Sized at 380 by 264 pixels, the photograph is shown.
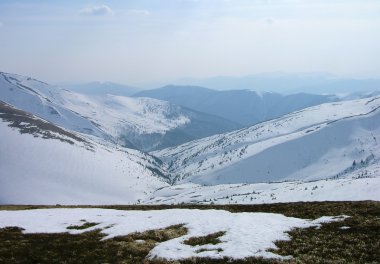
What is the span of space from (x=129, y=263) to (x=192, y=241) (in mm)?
6943

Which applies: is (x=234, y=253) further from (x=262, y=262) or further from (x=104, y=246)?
(x=104, y=246)

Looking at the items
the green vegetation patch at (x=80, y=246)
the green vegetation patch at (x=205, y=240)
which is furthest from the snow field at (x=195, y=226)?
the green vegetation patch at (x=80, y=246)

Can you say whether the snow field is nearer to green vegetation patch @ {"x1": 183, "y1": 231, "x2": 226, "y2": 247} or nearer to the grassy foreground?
green vegetation patch @ {"x1": 183, "y1": 231, "x2": 226, "y2": 247}

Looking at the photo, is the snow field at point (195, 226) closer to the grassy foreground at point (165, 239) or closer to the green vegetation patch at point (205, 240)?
the green vegetation patch at point (205, 240)

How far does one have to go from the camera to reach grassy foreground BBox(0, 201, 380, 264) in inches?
1133

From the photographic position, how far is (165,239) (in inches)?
1474

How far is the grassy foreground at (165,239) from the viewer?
2878 centimetres

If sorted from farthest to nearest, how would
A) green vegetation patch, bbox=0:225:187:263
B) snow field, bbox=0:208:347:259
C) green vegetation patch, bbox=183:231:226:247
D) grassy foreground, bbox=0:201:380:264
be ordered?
1. green vegetation patch, bbox=183:231:226:247
2. green vegetation patch, bbox=0:225:187:263
3. snow field, bbox=0:208:347:259
4. grassy foreground, bbox=0:201:380:264

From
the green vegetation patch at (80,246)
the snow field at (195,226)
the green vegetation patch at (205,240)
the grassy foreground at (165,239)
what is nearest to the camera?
the grassy foreground at (165,239)

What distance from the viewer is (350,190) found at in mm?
177375

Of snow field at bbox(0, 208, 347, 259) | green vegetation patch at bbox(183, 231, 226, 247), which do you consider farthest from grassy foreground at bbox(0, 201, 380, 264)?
snow field at bbox(0, 208, 347, 259)

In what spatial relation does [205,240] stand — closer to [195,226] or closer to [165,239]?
[165,239]

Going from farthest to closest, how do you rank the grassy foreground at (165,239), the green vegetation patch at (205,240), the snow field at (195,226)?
the green vegetation patch at (205,240) → the snow field at (195,226) → the grassy foreground at (165,239)

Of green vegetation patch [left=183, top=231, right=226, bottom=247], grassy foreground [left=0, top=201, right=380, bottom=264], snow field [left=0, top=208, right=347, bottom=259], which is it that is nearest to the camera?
grassy foreground [left=0, top=201, right=380, bottom=264]
